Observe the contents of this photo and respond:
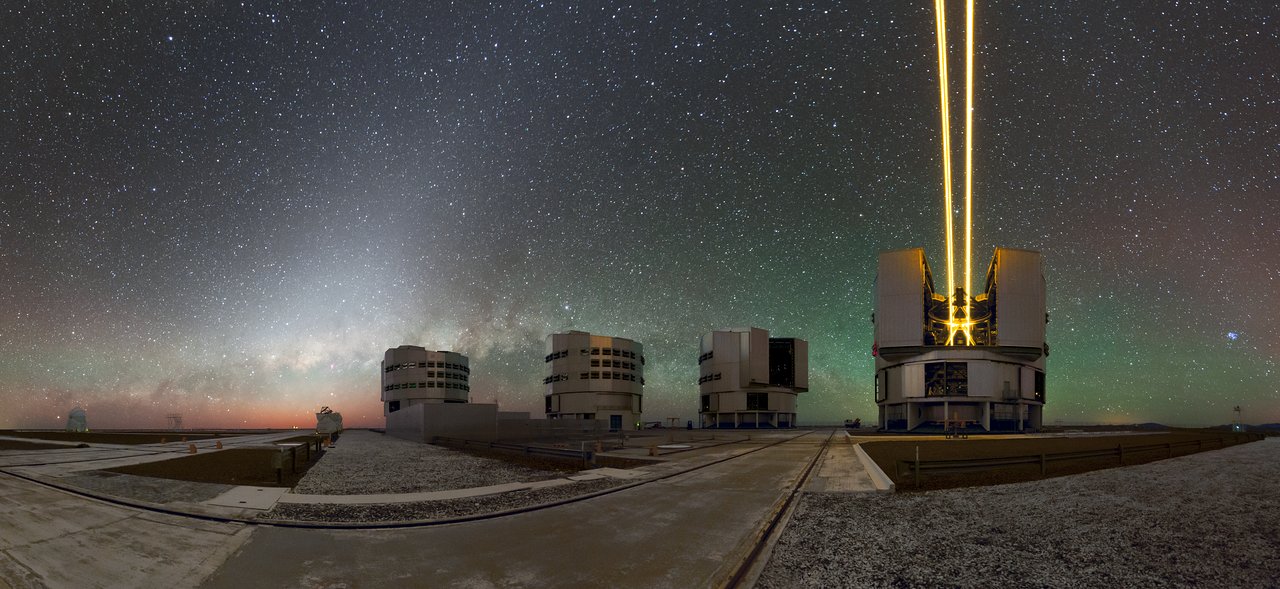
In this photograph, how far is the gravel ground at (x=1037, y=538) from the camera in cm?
774

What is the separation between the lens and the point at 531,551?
923 cm

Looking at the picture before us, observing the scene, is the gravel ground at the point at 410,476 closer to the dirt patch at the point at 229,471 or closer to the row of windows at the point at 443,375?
the dirt patch at the point at 229,471

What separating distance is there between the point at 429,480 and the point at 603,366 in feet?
303

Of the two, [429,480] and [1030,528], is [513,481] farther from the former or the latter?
[1030,528]

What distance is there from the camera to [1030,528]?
34.1ft

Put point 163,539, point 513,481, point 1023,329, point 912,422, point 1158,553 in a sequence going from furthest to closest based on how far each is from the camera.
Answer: point 912,422
point 1023,329
point 513,481
point 163,539
point 1158,553

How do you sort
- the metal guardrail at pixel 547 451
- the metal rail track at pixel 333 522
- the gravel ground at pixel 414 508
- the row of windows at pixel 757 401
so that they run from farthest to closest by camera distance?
the row of windows at pixel 757 401, the metal guardrail at pixel 547 451, the gravel ground at pixel 414 508, the metal rail track at pixel 333 522

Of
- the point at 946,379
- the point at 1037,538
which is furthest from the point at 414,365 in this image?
the point at 1037,538

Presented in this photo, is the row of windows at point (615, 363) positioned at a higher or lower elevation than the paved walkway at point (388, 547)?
lower

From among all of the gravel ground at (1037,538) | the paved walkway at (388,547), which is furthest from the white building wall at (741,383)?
the paved walkway at (388,547)

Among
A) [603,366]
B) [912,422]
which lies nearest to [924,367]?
[912,422]

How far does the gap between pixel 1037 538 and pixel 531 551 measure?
8467mm

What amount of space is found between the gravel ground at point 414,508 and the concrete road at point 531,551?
1.05 m

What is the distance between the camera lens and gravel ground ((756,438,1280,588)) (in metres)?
7.74
